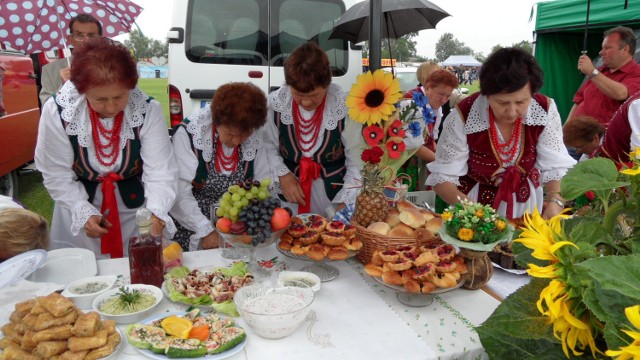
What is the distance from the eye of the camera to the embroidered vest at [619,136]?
2760 millimetres

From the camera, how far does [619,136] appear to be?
2.79 meters

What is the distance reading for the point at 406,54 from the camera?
3500 cm

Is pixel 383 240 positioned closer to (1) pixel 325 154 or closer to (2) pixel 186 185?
(1) pixel 325 154

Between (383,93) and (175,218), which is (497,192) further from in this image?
(175,218)

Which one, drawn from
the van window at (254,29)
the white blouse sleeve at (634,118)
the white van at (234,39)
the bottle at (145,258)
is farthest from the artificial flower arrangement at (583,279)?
the van window at (254,29)

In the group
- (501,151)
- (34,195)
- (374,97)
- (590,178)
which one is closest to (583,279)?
(590,178)

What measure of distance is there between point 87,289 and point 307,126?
1492mm

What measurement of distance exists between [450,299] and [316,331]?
21.1 inches

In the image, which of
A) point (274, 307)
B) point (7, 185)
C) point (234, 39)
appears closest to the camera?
point (274, 307)

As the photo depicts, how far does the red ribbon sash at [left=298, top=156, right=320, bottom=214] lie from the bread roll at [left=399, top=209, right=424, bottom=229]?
2.83 ft

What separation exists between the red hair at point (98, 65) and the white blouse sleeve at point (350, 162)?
120 centimetres

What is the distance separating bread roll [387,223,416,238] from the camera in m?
1.83

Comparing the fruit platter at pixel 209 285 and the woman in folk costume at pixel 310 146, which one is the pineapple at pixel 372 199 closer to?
the fruit platter at pixel 209 285

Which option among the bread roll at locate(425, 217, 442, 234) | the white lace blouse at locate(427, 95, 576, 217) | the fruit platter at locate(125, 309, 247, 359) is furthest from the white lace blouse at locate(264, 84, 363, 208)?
the fruit platter at locate(125, 309, 247, 359)
